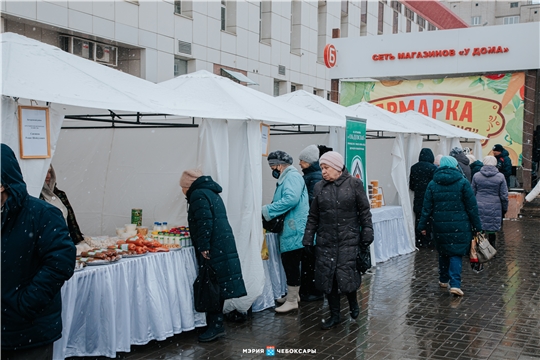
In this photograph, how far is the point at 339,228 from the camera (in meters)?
6.13

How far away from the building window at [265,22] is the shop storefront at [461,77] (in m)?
6.18

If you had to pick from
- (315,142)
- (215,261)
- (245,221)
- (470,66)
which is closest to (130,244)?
(215,261)

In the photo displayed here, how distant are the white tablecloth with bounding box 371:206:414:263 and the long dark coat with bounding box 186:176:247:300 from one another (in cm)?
456

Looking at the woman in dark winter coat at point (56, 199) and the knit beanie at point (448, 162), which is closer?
the woman in dark winter coat at point (56, 199)

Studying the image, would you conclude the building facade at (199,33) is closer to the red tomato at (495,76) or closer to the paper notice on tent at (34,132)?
the red tomato at (495,76)

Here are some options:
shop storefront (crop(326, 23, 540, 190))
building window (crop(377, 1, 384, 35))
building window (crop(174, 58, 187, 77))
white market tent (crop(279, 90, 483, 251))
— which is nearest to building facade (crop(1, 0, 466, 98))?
building window (crop(174, 58, 187, 77))

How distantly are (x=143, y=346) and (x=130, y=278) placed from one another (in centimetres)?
68

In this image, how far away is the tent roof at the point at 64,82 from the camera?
4625 millimetres

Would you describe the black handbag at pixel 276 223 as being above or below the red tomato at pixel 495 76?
below

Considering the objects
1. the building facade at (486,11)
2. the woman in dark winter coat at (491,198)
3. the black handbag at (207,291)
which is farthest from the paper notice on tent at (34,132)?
the building facade at (486,11)

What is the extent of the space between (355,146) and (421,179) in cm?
307

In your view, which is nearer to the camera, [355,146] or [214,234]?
[214,234]

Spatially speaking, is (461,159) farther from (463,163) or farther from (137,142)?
(137,142)

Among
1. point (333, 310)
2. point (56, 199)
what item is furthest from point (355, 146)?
point (56, 199)
